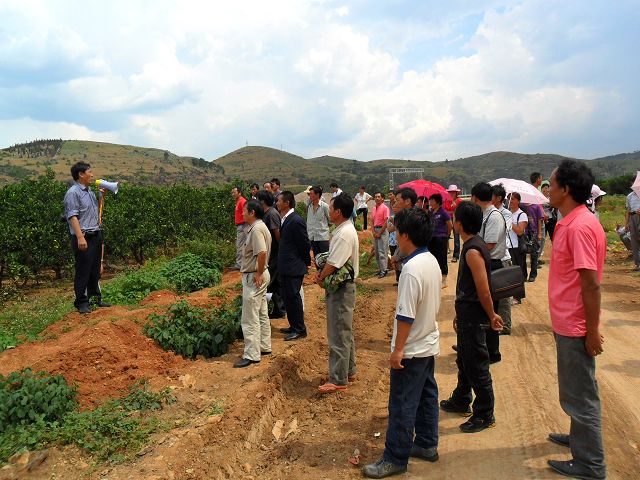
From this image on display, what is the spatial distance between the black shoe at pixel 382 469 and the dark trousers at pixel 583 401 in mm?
1233

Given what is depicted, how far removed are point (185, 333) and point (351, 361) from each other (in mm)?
2204

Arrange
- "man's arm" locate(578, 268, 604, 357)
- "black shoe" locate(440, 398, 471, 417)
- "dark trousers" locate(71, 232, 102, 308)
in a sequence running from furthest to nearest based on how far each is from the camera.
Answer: "dark trousers" locate(71, 232, 102, 308) → "black shoe" locate(440, 398, 471, 417) → "man's arm" locate(578, 268, 604, 357)

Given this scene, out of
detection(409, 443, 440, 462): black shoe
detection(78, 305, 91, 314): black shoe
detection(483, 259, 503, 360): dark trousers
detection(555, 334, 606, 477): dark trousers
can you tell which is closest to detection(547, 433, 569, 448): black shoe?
detection(555, 334, 606, 477): dark trousers

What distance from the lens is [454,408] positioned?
4574 millimetres

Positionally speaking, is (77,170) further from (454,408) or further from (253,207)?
(454,408)

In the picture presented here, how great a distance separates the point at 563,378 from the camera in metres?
3.37

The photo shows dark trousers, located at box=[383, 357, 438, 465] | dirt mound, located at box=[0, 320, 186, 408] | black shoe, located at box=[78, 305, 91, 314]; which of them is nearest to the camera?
dark trousers, located at box=[383, 357, 438, 465]

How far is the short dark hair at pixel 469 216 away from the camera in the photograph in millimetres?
4023

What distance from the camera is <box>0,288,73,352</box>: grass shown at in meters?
6.48

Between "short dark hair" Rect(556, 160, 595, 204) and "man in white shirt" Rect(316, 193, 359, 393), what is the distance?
1982mm

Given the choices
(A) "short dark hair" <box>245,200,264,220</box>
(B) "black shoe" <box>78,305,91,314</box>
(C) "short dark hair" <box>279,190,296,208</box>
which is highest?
(C) "short dark hair" <box>279,190,296,208</box>

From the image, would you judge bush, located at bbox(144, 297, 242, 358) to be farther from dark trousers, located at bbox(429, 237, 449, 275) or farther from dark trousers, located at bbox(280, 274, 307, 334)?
dark trousers, located at bbox(429, 237, 449, 275)

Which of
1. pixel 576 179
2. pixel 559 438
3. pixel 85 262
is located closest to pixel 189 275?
pixel 85 262

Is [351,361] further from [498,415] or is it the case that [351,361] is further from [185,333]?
[185,333]
